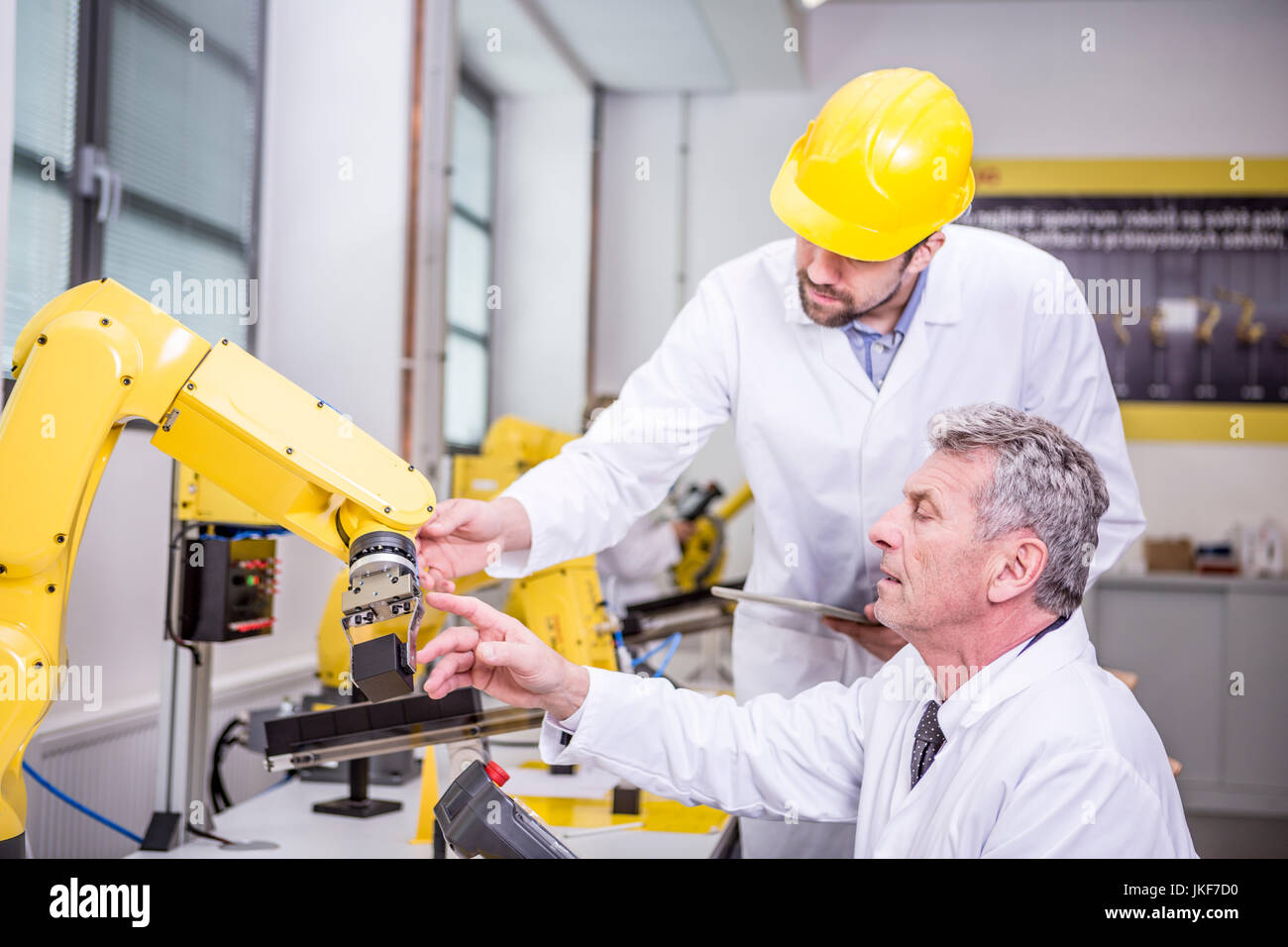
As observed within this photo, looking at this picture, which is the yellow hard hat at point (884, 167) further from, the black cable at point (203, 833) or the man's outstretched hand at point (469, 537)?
the black cable at point (203, 833)

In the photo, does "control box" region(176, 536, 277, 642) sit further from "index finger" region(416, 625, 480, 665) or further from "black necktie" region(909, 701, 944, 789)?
"black necktie" region(909, 701, 944, 789)

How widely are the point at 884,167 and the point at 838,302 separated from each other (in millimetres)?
227

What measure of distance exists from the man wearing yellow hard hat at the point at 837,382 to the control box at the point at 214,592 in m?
0.72

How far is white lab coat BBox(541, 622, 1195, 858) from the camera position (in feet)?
3.72

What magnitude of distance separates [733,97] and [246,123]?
11.3 feet

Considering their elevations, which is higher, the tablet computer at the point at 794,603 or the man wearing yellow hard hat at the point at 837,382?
the man wearing yellow hard hat at the point at 837,382

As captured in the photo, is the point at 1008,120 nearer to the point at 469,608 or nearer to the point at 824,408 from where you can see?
the point at 824,408

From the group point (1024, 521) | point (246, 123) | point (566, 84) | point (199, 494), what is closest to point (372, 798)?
point (199, 494)

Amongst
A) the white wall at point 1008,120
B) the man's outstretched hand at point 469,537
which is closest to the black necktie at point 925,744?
the man's outstretched hand at point 469,537

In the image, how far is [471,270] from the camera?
5746 mm

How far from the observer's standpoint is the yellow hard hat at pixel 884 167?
165 centimetres

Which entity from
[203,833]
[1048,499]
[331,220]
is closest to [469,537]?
[1048,499]

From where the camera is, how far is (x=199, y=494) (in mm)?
2162

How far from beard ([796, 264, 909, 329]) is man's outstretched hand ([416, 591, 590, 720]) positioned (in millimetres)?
706
